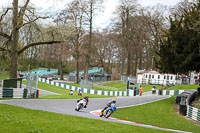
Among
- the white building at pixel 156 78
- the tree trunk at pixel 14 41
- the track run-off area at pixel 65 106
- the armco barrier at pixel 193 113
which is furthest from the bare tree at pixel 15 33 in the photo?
the white building at pixel 156 78

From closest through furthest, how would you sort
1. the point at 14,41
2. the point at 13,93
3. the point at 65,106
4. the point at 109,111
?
the point at 109,111
the point at 65,106
the point at 14,41
the point at 13,93

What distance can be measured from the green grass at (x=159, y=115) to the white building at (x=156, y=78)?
22.8 meters

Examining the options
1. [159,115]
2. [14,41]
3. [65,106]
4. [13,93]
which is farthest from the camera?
[13,93]

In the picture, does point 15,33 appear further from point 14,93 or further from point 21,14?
point 14,93

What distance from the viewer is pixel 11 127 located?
9.04 metres

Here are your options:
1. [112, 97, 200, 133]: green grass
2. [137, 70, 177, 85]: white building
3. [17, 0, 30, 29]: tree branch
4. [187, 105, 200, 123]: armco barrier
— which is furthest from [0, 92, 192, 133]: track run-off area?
[137, 70, 177, 85]: white building

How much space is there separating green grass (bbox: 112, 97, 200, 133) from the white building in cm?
2275

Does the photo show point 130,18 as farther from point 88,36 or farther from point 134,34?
point 88,36

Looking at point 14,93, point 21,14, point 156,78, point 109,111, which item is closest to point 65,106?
point 14,93

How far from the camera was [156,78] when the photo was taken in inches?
2120

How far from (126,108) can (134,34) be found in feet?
113

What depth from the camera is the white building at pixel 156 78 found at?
51.6 m

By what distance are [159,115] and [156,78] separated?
3302cm

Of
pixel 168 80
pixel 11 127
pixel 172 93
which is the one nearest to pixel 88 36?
pixel 168 80
